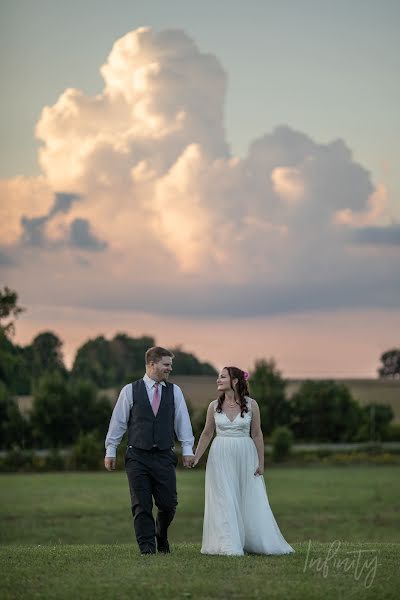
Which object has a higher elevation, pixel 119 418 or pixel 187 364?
pixel 187 364


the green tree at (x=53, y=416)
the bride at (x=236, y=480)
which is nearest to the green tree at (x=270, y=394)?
the green tree at (x=53, y=416)

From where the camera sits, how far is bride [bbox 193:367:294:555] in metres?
13.7

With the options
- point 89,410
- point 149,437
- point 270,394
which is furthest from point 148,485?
point 270,394

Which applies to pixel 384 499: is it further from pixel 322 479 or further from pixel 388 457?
pixel 388 457

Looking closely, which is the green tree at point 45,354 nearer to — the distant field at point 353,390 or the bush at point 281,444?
the distant field at point 353,390

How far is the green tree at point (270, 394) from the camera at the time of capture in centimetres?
7256

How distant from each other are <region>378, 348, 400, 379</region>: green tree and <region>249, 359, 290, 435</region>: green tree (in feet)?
201

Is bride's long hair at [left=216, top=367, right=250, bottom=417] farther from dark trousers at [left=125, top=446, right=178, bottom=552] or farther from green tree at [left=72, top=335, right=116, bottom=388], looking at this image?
green tree at [left=72, top=335, right=116, bottom=388]

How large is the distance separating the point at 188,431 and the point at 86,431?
54.7m

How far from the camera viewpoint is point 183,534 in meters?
32.1

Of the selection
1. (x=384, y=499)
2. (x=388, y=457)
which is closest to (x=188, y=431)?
(x=384, y=499)

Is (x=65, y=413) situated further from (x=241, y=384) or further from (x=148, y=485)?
(x=241, y=384)

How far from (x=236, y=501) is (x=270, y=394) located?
59.4 meters

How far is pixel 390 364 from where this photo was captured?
13475cm
